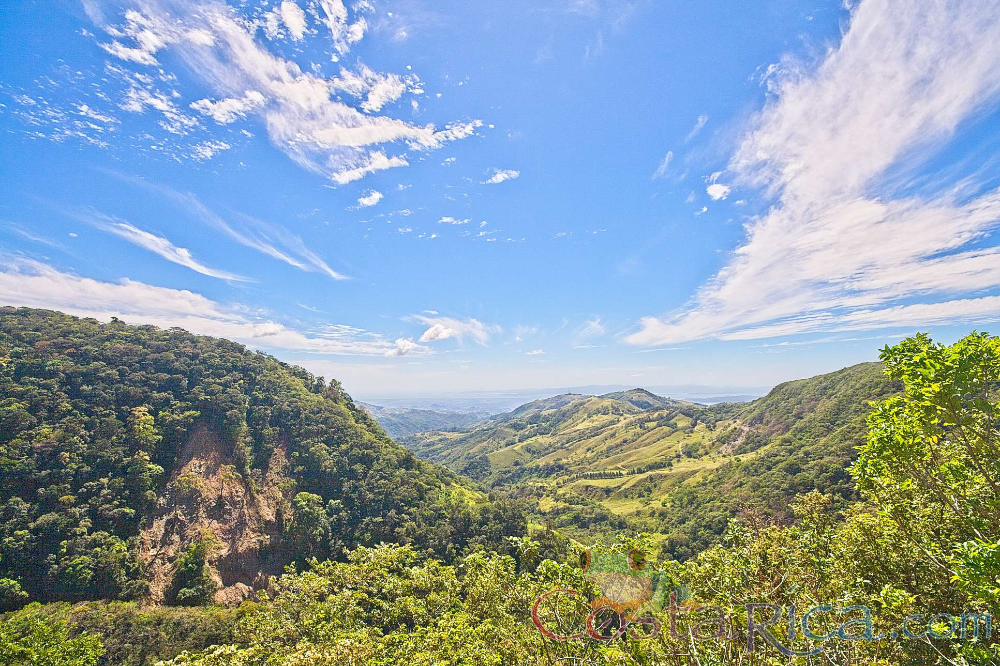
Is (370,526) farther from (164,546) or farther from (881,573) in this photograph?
(881,573)

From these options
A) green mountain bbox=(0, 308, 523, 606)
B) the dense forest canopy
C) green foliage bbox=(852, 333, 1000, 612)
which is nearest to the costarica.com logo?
the dense forest canopy

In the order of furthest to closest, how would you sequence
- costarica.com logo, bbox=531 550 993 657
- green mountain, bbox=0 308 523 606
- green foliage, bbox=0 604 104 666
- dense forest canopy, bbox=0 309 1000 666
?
green mountain, bbox=0 308 523 606
green foliage, bbox=0 604 104 666
dense forest canopy, bbox=0 309 1000 666
costarica.com logo, bbox=531 550 993 657

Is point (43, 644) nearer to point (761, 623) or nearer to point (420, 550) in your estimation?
point (420, 550)

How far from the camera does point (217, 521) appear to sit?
2618 inches

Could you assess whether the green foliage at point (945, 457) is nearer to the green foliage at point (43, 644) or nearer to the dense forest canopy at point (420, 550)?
the dense forest canopy at point (420, 550)

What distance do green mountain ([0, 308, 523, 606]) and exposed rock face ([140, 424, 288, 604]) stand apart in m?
0.23

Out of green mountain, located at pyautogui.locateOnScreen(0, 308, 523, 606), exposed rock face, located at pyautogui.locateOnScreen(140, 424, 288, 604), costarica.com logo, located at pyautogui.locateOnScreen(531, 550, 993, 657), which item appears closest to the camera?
costarica.com logo, located at pyautogui.locateOnScreen(531, 550, 993, 657)

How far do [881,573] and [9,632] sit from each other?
2557 inches

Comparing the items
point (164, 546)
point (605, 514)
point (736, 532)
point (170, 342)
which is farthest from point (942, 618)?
point (605, 514)

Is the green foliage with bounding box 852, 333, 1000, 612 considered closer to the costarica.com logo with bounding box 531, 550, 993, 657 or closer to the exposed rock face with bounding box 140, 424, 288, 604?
the costarica.com logo with bounding box 531, 550, 993, 657

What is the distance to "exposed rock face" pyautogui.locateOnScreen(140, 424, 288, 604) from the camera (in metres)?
58.6

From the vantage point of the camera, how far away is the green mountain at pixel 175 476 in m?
53.2

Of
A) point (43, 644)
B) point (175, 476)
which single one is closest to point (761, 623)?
point (43, 644)

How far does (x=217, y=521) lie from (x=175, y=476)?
12391mm
